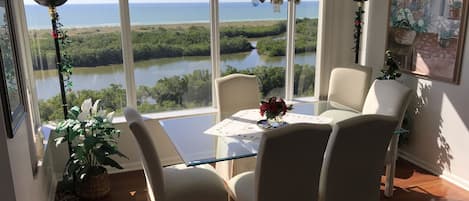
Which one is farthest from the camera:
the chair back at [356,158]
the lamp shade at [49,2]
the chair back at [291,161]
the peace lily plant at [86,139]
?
the peace lily plant at [86,139]

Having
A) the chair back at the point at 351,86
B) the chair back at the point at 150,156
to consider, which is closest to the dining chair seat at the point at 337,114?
the chair back at the point at 351,86

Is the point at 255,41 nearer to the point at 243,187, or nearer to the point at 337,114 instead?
the point at 337,114

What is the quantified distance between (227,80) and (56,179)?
1882mm

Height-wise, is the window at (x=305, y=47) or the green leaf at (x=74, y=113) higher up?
the window at (x=305, y=47)

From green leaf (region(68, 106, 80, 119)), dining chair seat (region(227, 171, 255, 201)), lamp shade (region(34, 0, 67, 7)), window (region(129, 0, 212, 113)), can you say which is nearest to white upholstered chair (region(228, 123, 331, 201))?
dining chair seat (region(227, 171, 255, 201))

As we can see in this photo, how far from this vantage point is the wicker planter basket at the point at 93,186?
10.8ft

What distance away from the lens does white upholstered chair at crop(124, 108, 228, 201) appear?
7.64 feet

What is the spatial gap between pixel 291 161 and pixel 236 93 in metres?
1.54

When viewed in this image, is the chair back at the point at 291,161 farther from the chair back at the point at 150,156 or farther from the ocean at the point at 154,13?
the ocean at the point at 154,13

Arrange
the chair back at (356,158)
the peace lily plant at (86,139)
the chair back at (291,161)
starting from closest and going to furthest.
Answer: the chair back at (291,161) → the chair back at (356,158) → the peace lily plant at (86,139)

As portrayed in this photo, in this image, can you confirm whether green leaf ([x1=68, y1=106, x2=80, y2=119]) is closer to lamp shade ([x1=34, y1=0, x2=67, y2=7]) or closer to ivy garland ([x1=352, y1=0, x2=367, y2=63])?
lamp shade ([x1=34, y1=0, x2=67, y2=7])

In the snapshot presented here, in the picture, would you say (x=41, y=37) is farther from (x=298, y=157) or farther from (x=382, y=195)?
(x=382, y=195)

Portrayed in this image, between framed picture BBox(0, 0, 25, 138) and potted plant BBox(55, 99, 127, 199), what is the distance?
0.69 metres

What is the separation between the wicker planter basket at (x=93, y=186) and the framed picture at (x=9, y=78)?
1.01 meters
